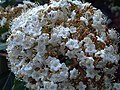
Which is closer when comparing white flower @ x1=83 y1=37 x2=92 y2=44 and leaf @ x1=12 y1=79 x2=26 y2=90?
white flower @ x1=83 y1=37 x2=92 y2=44

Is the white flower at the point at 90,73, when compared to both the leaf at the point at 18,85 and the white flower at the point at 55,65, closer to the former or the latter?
the white flower at the point at 55,65

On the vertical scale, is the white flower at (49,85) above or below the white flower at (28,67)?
below

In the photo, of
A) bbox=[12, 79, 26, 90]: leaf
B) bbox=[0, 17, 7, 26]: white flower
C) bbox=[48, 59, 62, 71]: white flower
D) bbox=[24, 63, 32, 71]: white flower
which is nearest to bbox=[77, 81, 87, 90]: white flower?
bbox=[48, 59, 62, 71]: white flower

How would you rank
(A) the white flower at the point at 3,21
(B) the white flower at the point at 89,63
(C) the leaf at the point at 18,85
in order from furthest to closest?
(A) the white flower at the point at 3,21, (C) the leaf at the point at 18,85, (B) the white flower at the point at 89,63

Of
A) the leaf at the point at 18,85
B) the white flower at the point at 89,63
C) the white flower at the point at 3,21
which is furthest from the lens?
the white flower at the point at 3,21

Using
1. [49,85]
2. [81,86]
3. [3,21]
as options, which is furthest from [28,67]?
[3,21]

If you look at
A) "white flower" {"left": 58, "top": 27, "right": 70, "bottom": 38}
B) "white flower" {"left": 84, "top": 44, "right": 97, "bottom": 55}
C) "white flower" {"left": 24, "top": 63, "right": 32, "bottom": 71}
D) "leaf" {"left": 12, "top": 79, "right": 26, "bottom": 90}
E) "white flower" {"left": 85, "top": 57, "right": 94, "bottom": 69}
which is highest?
"white flower" {"left": 58, "top": 27, "right": 70, "bottom": 38}

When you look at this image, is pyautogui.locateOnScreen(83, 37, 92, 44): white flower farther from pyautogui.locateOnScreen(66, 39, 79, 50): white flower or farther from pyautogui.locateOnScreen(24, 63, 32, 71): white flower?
pyautogui.locateOnScreen(24, 63, 32, 71): white flower

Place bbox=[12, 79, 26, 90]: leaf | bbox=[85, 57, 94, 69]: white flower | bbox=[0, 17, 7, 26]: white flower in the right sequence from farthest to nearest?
1. bbox=[0, 17, 7, 26]: white flower
2. bbox=[12, 79, 26, 90]: leaf
3. bbox=[85, 57, 94, 69]: white flower

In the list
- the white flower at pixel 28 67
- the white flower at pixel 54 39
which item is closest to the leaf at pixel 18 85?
the white flower at pixel 28 67
